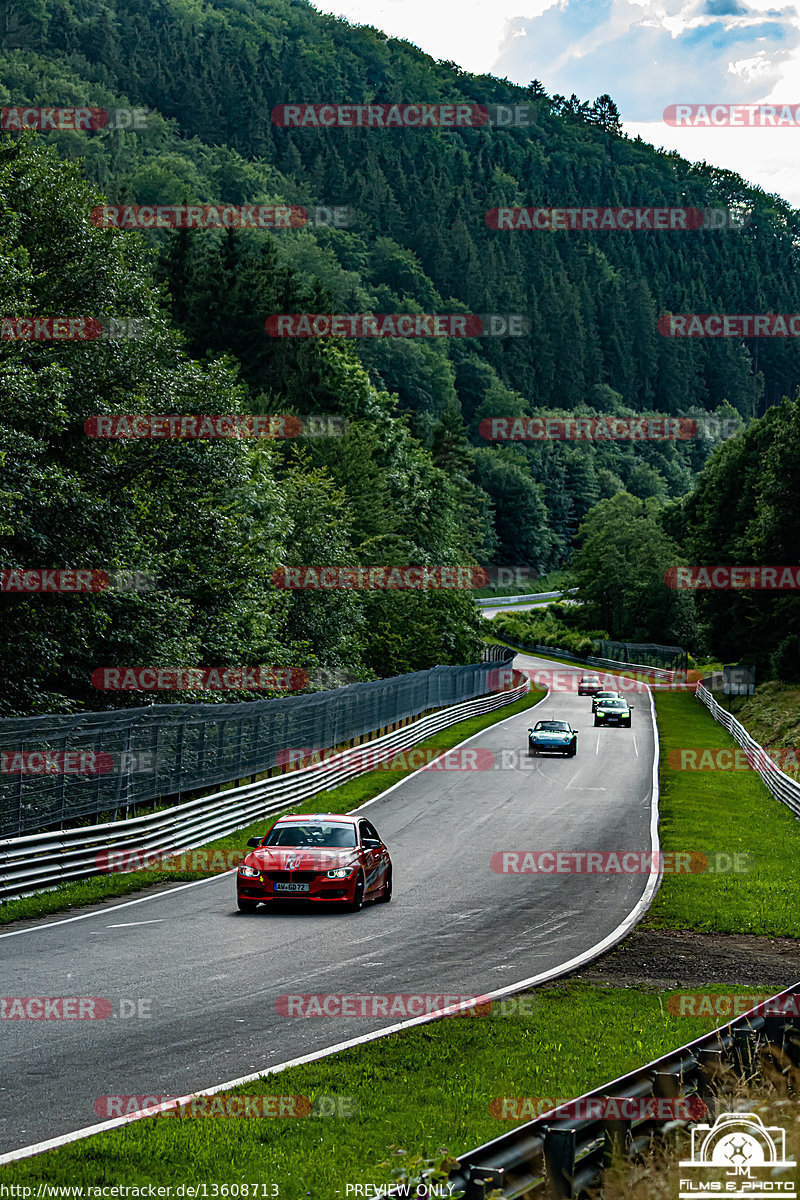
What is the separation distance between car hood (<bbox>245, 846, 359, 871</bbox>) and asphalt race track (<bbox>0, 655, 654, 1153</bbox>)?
64cm

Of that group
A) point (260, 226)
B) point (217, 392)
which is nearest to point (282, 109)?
point (260, 226)

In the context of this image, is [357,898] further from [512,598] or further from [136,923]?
[512,598]

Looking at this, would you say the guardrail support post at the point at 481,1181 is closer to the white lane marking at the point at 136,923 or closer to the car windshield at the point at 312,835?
the white lane marking at the point at 136,923

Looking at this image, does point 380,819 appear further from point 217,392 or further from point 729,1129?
point 729,1129

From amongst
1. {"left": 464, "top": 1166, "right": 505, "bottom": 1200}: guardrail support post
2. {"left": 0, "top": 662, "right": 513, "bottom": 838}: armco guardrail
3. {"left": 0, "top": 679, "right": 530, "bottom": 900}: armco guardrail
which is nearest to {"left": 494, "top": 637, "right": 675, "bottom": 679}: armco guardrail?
{"left": 0, "top": 679, "right": 530, "bottom": 900}: armco guardrail

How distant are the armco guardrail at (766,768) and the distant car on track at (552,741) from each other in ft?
19.7

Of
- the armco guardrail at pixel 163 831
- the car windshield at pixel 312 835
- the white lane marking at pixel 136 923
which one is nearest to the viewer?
the white lane marking at pixel 136 923

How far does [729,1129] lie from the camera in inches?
243

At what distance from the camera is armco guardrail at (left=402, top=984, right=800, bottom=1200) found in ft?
18.2

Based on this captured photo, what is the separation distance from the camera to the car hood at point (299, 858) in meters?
17.0

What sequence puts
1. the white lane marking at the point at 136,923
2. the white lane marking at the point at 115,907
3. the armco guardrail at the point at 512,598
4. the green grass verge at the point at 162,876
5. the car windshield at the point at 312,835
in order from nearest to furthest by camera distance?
the white lane marking at the point at 115,907
the white lane marking at the point at 136,923
the green grass verge at the point at 162,876
the car windshield at the point at 312,835
the armco guardrail at the point at 512,598

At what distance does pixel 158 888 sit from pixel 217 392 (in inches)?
782

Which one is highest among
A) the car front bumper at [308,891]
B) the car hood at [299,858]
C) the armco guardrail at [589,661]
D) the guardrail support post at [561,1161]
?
the armco guardrail at [589,661]

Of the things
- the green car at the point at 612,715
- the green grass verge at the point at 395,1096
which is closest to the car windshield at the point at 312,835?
the green grass verge at the point at 395,1096
